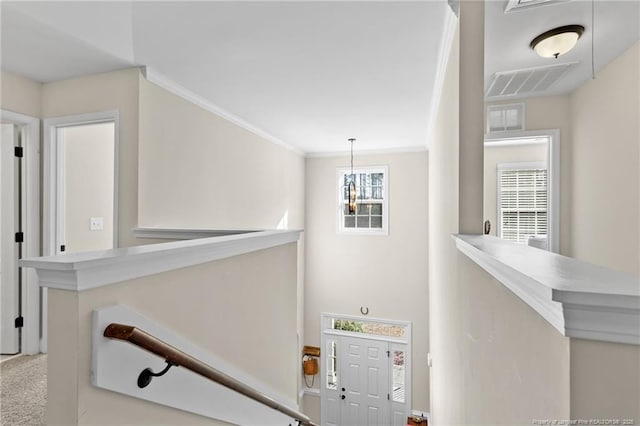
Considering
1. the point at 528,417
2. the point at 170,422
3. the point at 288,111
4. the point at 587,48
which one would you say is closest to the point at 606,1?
the point at 587,48

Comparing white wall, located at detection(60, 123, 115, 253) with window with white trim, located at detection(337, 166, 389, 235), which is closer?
white wall, located at detection(60, 123, 115, 253)

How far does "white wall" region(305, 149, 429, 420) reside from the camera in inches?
233

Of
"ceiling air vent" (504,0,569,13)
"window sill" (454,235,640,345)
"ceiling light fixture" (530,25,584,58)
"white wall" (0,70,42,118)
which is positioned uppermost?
"ceiling air vent" (504,0,569,13)

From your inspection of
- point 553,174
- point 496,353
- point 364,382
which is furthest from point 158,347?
point 364,382

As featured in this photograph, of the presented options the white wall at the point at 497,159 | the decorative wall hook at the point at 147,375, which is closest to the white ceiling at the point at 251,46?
the white wall at the point at 497,159

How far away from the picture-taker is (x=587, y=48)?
251 centimetres

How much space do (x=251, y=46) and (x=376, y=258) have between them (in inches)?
181

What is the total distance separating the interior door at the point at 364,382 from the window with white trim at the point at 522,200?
121 inches

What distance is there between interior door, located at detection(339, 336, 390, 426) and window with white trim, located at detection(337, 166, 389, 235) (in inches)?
84.0

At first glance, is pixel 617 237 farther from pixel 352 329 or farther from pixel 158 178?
pixel 352 329

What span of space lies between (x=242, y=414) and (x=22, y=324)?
7.82 ft

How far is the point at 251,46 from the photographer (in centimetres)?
251

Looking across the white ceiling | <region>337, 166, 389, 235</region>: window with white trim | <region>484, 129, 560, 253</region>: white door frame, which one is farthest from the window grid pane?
<region>484, 129, 560, 253</region>: white door frame

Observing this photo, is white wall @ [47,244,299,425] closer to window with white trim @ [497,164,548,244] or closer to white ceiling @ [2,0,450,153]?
white ceiling @ [2,0,450,153]
